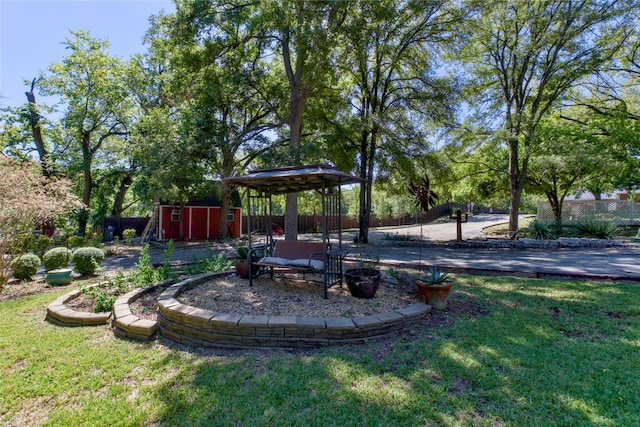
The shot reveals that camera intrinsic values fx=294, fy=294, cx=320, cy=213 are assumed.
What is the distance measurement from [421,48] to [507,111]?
4.39 m

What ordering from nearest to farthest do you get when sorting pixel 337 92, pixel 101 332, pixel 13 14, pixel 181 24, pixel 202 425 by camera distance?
pixel 202 425 → pixel 101 332 → pixel 13 14 → pixel 181 24 → pixel 337 92

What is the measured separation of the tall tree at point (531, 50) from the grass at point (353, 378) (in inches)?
374

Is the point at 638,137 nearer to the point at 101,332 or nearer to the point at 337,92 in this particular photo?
the point at 337,92

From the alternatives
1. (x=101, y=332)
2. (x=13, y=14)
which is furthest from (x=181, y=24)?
(x=101, y=332)

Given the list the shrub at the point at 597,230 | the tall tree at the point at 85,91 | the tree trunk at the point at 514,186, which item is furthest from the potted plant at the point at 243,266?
the tall tree at the point at 85,91

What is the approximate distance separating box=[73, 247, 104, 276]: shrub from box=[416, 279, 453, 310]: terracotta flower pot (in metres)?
6.61

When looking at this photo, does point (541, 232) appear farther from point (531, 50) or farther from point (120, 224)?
point (120, 224)

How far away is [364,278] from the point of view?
4.00 meters

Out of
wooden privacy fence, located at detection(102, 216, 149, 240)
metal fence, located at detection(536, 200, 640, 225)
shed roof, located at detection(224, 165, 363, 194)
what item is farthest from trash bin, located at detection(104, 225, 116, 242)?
metal fence, located at detection(536, 200, 640, 225)

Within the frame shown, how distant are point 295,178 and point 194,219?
43.2 ft

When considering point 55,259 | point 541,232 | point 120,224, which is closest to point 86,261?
point 55,259

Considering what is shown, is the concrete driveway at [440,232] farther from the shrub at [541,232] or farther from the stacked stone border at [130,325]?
the stacked stone border at [130,325]

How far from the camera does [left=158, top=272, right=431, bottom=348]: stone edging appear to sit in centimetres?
300

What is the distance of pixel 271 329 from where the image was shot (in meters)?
3.01
